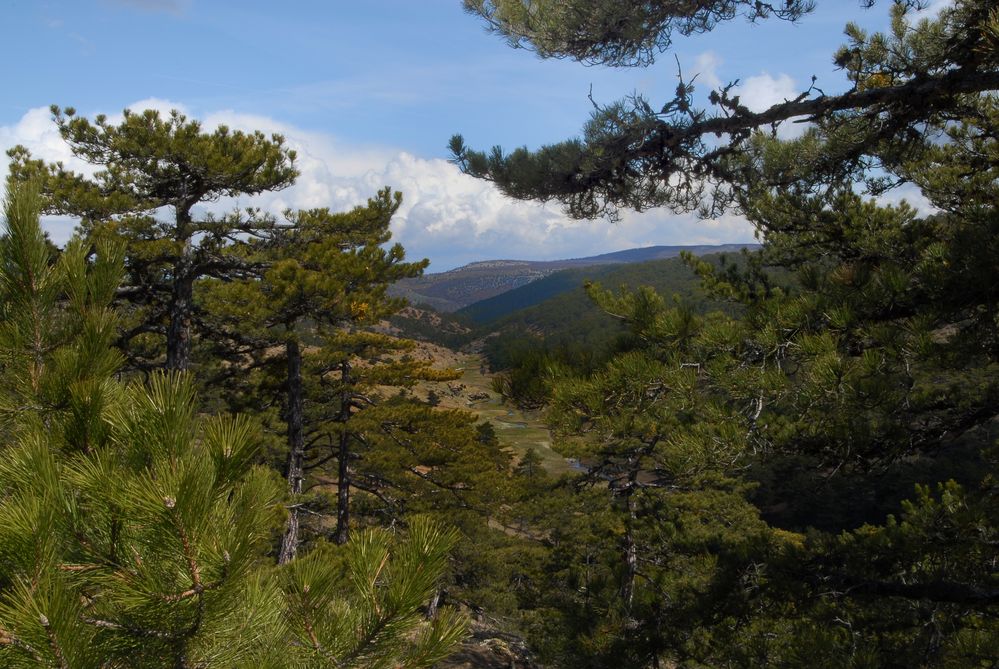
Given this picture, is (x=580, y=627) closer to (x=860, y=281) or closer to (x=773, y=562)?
(x=773, y=562)

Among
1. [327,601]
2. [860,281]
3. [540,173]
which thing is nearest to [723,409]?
[860,281]

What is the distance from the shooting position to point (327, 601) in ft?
6.98

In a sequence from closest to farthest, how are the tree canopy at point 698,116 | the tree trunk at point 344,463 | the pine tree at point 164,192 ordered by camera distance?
the tree canopy at point 698,116
the pine tree at point 164,192
the tree trunk at point 344,463

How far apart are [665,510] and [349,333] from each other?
7212 millimetres

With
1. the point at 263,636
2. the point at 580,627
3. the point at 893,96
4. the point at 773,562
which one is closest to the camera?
the point at 263,636

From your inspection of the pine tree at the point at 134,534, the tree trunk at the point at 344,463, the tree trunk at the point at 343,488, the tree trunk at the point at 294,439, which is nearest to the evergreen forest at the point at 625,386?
the pine tree at the point at 134,534

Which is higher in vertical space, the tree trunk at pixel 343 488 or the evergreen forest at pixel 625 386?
the evergreen forest at pixel 625 386

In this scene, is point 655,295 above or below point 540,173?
below

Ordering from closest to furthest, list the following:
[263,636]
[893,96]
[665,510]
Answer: [263,636]
[893,96]
[665,510]

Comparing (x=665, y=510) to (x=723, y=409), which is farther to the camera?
(x=665, y=510)

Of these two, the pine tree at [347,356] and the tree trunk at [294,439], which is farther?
the tree trunk at [294,439]

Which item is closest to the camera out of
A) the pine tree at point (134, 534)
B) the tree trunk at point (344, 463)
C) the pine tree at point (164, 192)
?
the pine tree at point (134, 534)

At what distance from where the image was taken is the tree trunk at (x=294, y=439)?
36.3ft

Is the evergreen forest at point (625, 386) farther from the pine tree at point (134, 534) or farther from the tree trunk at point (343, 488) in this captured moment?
the tree trunk at point (343, 488)
